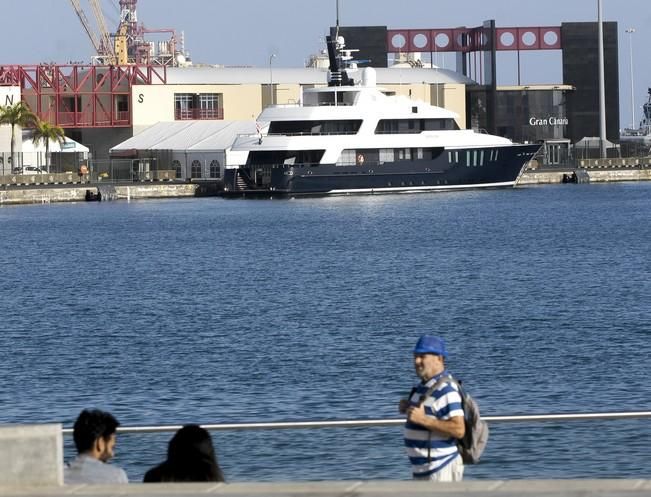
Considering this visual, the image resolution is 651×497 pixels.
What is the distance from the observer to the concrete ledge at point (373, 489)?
953 cm

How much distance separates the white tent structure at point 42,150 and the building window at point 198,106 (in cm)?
828

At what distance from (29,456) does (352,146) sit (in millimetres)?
84988

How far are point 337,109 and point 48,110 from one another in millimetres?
29465

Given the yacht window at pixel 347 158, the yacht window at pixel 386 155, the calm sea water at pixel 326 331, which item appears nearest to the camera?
the calm sea water at pixel 326 331

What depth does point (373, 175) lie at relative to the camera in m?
96.8

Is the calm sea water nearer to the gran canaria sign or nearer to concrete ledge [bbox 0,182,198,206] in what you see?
concrete ledge [bbox 0,182,198,206]

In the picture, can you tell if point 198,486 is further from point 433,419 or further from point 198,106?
point 198,106

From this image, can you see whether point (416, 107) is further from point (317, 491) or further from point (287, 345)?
point (317, 491)

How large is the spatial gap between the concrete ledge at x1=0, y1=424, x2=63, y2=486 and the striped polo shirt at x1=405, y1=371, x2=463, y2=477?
7.36 feet

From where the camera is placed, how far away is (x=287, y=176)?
313ft

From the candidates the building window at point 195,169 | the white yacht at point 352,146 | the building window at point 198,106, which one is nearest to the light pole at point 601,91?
the white yacht at point 352,146

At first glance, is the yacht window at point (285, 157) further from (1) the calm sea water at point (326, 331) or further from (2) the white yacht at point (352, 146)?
(1) the calm sea water at point (326, 331)

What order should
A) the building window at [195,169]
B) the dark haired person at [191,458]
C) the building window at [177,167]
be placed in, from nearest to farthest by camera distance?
the dark haired person at [191,458], the building window at [195,169], the building window at [177,167]

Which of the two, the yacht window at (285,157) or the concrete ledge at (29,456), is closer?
the concrete ledge at (29,456)
